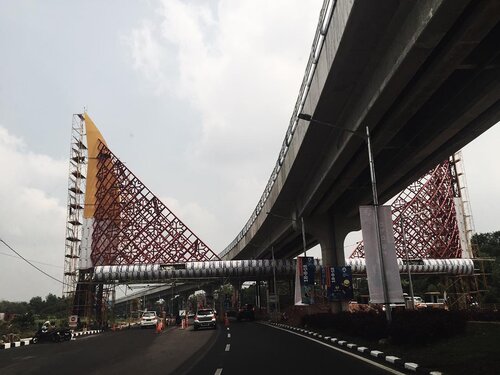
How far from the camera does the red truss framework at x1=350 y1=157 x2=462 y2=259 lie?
234 feet

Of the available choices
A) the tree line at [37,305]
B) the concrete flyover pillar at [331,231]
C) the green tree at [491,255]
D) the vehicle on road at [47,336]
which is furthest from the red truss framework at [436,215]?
the tree line at [37,305]

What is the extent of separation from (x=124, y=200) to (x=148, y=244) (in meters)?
7.92

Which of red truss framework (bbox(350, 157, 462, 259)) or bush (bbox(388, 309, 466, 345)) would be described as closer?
bush (bbox(388, 309, 466, 345))

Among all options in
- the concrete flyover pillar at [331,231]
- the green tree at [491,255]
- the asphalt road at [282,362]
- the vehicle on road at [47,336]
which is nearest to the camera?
the asphalt road at [282,362]

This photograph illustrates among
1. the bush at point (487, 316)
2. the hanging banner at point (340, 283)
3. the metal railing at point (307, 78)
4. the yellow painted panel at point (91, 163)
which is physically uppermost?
the yellow painted panel at point (91, 163)

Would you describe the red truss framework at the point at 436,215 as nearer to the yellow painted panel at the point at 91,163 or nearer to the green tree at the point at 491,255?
the green tree at the point at 491,255

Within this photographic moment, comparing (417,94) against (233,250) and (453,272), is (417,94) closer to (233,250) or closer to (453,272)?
(453,272)

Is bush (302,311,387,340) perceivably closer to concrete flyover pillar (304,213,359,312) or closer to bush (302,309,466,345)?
bush (302,309,466,345)

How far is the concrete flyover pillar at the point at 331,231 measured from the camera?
112ft

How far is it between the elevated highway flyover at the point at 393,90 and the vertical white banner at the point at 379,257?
332cm

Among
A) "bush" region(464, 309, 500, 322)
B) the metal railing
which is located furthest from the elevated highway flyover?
"bush" region(464, 309, 500, 322)

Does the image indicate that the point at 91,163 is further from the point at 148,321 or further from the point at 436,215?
the point at 436,215

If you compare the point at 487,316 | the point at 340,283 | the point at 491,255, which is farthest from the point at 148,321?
the point at 491,255

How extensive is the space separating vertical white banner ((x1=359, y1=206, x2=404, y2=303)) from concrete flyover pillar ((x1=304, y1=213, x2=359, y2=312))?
60.0 feet
